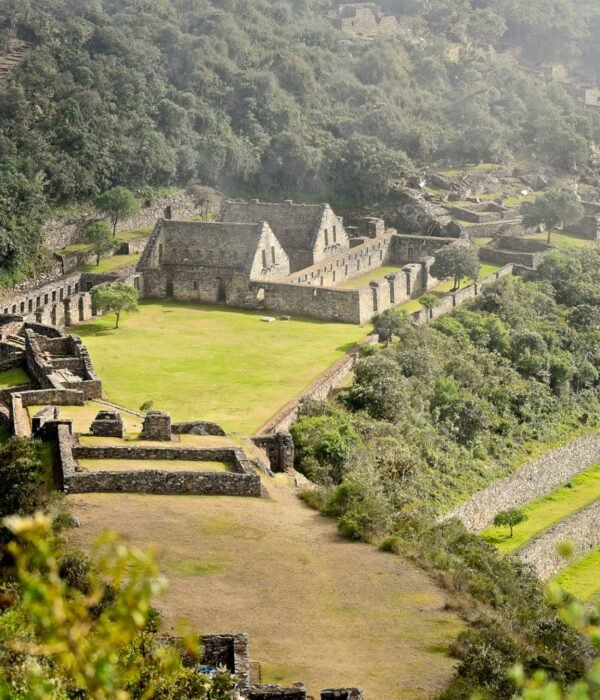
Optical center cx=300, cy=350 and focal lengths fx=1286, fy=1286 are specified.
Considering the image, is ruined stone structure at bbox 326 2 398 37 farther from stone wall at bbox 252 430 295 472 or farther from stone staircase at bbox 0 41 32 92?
stone wall at bbox 252 430 295 472

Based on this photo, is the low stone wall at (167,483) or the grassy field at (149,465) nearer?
the low stone wall at (167,483)

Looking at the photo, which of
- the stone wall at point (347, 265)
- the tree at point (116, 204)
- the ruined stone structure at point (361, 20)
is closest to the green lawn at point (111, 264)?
the tree at point (116, 204)

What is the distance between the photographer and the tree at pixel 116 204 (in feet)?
241

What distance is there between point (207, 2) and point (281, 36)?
23.4 ft

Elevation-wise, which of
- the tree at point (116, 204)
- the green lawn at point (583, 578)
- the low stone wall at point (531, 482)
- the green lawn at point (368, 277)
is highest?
the tree at point (116, 204)

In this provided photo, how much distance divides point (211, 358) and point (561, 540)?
14822 mm

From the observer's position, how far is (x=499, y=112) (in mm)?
111625

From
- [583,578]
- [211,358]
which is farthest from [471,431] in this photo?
[211,358]

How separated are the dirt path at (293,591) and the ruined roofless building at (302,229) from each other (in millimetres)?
35890

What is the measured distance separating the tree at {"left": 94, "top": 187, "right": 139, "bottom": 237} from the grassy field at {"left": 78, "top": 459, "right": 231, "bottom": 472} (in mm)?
42466

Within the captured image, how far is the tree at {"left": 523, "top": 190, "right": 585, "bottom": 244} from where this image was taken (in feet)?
261

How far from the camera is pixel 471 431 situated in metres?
50.3

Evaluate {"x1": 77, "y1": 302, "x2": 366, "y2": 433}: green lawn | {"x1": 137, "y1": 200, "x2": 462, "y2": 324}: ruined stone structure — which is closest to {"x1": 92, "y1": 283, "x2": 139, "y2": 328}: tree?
{"x1": 77, "y1": 302, "x2": 366, "y2": 433}: green lawn

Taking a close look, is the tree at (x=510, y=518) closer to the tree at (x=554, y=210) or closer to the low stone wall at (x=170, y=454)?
the low stone wall at (x=170, y=454)
